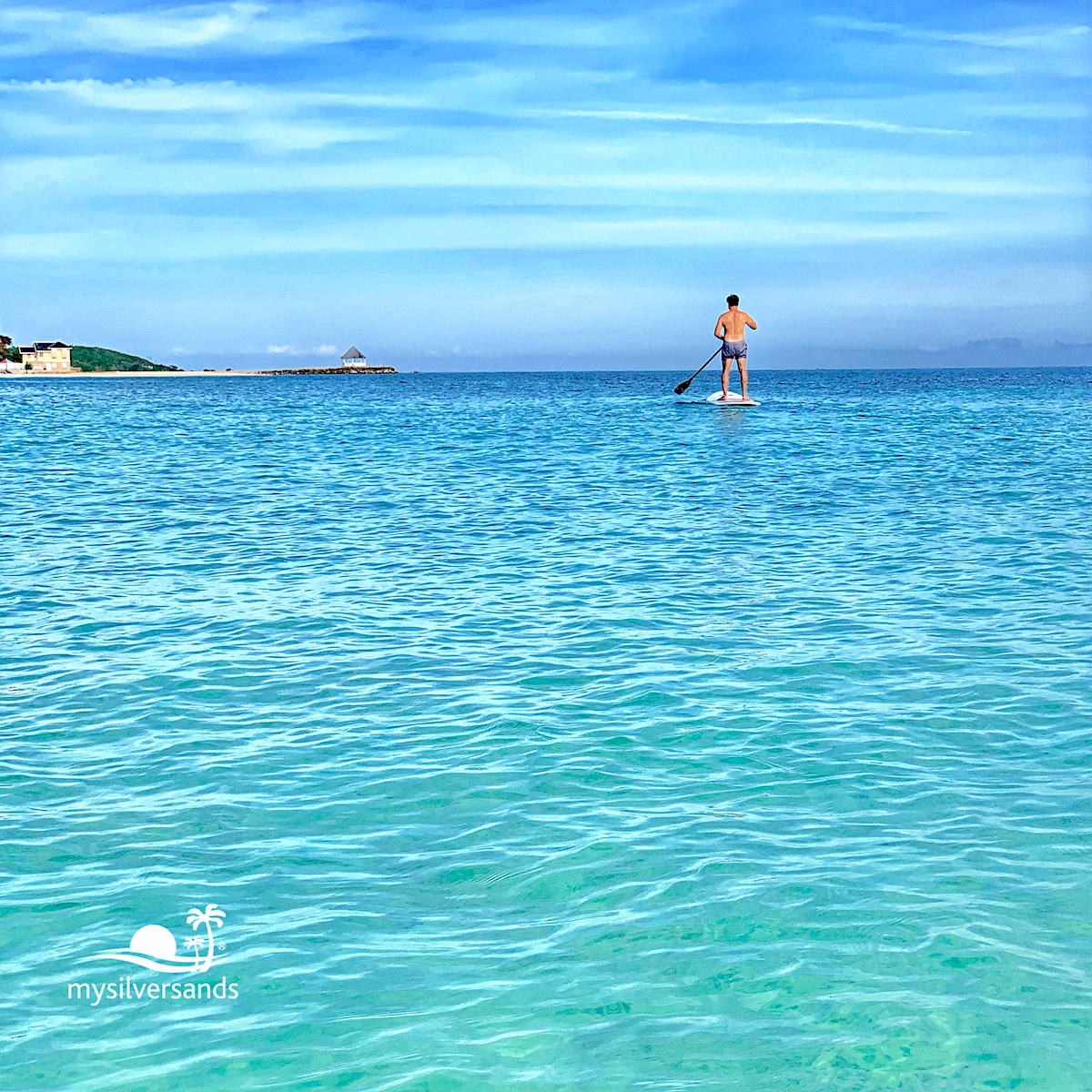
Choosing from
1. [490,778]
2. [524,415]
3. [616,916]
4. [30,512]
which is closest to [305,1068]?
[616,916]

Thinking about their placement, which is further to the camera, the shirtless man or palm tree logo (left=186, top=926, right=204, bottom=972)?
the shirtless man

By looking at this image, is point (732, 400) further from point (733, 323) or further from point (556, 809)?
point (556, 809)

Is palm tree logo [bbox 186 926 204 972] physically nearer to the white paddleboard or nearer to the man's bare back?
the man's bare back

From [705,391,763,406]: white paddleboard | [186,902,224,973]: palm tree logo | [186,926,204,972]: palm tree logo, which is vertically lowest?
[186,926,204,972]: palm tree logo

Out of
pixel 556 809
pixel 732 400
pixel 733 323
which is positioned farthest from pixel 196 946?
pixel 732 400

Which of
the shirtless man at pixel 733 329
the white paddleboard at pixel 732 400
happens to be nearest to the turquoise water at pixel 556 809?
the shirtless man at pixel 733 329

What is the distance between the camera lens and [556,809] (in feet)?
24.1

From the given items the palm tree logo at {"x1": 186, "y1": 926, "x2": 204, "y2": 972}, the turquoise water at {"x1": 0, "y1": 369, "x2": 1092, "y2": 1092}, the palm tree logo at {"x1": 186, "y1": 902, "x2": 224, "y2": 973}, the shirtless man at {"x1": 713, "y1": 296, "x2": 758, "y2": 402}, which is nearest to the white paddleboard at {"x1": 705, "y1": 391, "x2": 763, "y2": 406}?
the shirtless man at {"x1": 713, "y1": 296, "x2": 758, "y2": 402}

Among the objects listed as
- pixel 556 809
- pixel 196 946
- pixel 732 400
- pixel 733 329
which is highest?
pixel 733 329

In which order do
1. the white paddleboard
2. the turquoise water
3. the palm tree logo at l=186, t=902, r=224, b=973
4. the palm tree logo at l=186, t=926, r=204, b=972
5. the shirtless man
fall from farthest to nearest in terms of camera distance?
the white paddleboard < the shirtless man < the palm tree logo at l=186, t=902, r=224, b=973 < the palm tree logo at l=186, t=926, r=204, b=972 < the turquoise water

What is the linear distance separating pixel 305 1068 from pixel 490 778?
10.2 ft

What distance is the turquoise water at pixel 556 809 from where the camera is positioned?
500cm

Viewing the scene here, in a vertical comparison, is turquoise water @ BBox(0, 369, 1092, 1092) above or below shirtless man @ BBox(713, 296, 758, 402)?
below

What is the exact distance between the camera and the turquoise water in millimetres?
4996
